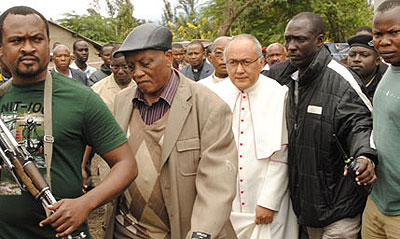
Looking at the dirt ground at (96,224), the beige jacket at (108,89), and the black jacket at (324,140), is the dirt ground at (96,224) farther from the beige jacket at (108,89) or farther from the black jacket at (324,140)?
the black jacket at (324,140)

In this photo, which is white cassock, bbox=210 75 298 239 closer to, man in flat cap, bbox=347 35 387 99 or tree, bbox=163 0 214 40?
man in flat cap, bbox=347 35 387 99

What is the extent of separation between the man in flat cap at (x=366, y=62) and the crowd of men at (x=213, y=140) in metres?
0.02

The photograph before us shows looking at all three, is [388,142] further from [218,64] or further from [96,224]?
[96,224]

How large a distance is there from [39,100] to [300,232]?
3152 millimetres

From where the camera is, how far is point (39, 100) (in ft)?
8.84

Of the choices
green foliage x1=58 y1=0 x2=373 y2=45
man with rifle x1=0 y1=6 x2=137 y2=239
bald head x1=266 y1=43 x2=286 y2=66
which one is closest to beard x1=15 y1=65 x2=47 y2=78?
man with rifle x1=0 y1=6 x2=137 y2=239

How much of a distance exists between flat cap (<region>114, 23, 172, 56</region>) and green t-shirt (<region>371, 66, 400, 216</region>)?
1664mm

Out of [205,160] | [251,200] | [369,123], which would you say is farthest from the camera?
[251,200]

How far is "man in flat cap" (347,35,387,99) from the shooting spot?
18.0 ft

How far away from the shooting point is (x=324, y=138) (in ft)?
14.2

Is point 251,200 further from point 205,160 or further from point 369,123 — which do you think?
point 205,160

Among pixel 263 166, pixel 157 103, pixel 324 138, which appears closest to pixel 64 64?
pixel 263 166

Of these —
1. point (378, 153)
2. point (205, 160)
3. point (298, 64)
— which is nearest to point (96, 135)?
point (205, 160)

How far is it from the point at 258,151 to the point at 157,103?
1.51m
